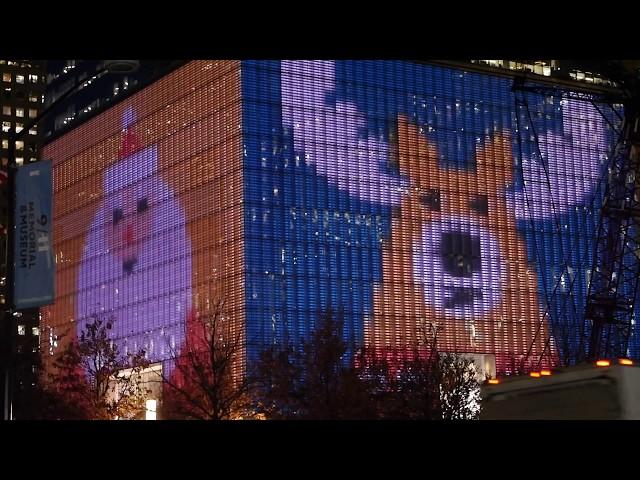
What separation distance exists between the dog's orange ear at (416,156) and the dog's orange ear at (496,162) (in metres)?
5.64

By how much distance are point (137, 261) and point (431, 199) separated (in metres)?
30.3

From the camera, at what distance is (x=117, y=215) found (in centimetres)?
13200

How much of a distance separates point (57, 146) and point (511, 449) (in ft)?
437

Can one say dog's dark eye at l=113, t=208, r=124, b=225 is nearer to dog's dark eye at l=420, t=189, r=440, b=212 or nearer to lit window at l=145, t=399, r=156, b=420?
lit window at l=145, t=399, r=156, b=420

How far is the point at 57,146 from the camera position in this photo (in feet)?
481

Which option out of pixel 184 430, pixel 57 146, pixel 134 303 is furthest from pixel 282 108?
pixel 184 430

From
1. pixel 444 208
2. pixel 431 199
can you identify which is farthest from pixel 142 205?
pixel 444 208

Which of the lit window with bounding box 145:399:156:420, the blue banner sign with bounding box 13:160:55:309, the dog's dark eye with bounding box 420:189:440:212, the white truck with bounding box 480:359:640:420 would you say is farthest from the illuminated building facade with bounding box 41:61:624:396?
the blue banner sign with bounding box 13:160:55:309

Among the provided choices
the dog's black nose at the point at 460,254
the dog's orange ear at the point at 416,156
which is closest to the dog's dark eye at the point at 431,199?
the dog's orange ear at the point at 416,156

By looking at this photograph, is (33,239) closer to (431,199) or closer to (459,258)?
(431,199)

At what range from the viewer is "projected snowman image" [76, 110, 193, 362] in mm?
121250

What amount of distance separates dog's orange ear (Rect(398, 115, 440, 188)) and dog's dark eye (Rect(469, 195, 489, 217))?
15.1ft

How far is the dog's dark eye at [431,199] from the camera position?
12394 centimetres
